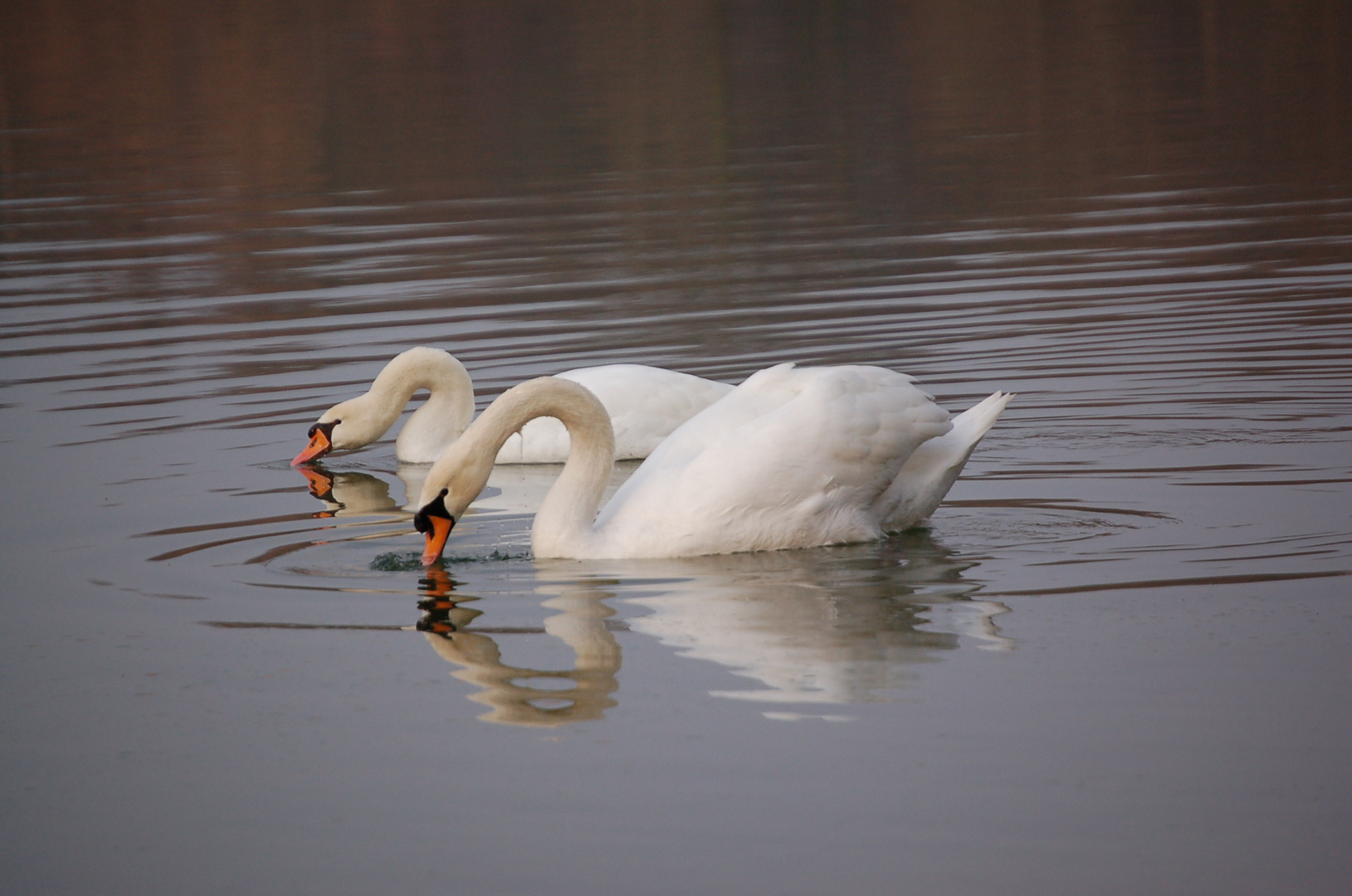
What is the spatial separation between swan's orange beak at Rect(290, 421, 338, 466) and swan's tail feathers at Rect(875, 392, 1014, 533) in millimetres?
4054

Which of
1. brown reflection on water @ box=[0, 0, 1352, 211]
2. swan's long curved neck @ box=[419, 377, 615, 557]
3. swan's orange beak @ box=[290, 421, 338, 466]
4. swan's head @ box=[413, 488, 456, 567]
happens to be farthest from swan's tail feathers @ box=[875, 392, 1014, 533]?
brown reflection on water @ box=[0, 0, 1352, 211]

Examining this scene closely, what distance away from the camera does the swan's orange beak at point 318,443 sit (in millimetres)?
11023

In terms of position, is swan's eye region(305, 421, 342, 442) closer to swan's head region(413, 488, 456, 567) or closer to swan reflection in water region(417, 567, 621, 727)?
swan's head region(413, 488, 456, 567)

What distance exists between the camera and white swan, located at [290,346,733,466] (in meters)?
10.6

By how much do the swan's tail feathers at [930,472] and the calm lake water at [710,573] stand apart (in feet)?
0.48

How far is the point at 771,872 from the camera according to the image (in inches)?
190

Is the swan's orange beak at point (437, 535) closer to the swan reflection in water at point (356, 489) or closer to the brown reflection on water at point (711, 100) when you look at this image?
the swan reflection in water at point (356, 489)

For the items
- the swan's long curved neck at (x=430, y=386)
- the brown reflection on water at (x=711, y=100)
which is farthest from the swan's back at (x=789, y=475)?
the brown reflection on water at (x=711, y=100)

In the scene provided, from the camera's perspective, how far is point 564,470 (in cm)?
820

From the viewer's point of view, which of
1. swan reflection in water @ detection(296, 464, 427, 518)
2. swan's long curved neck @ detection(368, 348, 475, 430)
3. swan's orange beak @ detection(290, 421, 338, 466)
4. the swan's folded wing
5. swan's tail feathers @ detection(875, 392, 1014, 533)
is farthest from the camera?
swan's long curved neck @ detection(368, 348, 475, 430)

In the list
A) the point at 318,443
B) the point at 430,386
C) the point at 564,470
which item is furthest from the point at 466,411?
the point at 564,470

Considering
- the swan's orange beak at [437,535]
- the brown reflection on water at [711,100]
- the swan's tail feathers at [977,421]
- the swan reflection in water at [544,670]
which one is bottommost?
the swan reflection in water at [544,670]

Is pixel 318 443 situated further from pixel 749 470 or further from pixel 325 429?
pixel 749 470

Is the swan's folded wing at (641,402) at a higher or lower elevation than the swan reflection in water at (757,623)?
higher
